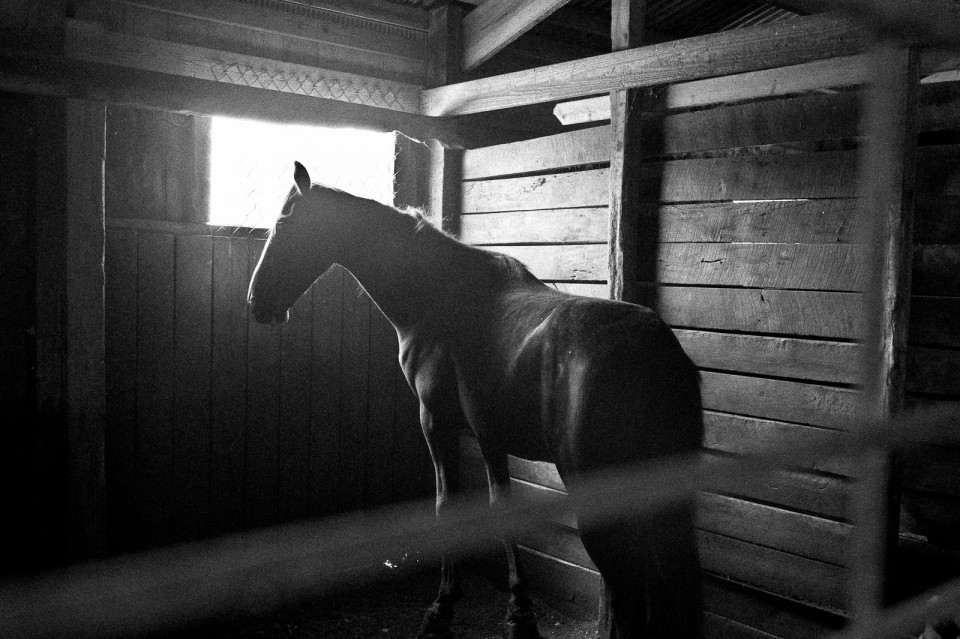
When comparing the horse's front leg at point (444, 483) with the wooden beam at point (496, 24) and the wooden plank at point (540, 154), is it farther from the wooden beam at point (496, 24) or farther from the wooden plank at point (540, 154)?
the wooden beam at point (496, 24)

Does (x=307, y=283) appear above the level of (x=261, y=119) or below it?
below

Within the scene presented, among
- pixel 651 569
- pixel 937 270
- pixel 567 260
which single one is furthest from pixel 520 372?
pixel 937 270

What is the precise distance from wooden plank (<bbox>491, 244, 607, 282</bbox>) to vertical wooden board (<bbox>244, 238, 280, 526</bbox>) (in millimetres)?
1482

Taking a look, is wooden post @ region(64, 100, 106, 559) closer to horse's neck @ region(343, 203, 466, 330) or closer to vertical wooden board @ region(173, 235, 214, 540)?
vertical wooden board @ region(173, 235, 214, 540)

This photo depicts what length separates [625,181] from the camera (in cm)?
350

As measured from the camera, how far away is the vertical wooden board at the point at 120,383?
12.0 feet

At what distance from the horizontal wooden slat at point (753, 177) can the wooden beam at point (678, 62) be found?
366 millimetres

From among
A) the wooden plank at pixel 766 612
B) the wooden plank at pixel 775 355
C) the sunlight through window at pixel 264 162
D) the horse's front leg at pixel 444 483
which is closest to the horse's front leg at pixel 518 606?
the horse's front leg at pixel 444 483

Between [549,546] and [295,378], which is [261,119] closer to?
[295,378]

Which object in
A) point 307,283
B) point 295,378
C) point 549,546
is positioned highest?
point 307,283

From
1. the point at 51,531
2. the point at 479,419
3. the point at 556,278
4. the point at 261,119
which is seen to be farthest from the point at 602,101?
Answer: the point at 51,531

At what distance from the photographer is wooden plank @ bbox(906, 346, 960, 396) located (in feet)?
8.58

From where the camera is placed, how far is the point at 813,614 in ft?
9.66

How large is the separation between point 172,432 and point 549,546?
6.93 ft
